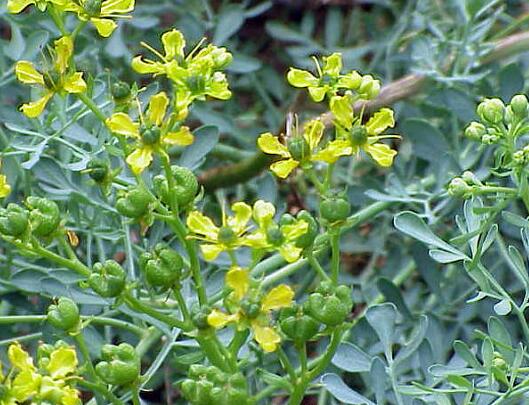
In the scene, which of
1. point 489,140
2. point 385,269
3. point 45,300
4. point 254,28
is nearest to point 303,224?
point 489,140

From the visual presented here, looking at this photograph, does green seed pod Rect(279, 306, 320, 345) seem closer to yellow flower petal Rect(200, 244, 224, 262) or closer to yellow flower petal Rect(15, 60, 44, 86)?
yellow flower petal Rect(200, 244, 224, 262)

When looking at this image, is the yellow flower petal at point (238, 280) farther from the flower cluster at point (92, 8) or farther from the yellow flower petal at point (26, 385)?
the flower cluster at point (92, 8)

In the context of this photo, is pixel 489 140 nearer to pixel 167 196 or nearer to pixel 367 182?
pixel 167 196

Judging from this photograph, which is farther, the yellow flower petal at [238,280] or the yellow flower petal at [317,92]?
the yellow flower petal at [317,92]

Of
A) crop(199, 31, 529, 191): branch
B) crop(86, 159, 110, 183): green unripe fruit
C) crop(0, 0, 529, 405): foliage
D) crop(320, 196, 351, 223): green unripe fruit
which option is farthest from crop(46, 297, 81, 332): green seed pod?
crop(199, 31, 529, 191): branch

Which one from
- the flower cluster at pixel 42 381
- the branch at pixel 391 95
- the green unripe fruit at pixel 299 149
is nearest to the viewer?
the flower cluster at pixel 42 381

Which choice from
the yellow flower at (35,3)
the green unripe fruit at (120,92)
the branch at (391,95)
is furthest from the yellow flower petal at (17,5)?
the branch at (391,95)
